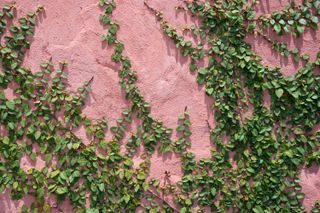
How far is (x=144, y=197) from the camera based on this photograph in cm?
297

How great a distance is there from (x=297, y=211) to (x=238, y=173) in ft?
1.47

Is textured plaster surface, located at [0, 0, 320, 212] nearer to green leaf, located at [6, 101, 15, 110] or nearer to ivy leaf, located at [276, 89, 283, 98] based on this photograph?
ivy leaf, located at [276, 89, 283, 98]

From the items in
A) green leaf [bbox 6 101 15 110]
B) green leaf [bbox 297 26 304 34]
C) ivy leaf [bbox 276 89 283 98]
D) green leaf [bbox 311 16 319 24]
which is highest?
green leaf [bbox 311 16 319 24]

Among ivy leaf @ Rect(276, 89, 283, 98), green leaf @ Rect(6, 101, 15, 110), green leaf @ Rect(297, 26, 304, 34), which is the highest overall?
green leaf @ Rect(297, 26, 304, 34)

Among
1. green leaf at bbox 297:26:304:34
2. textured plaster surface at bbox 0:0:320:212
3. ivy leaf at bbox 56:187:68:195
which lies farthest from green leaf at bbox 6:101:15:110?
green leaf at bbox 297:26:304:34

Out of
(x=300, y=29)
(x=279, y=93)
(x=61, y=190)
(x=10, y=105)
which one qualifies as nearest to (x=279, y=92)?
(x=279, y=93)

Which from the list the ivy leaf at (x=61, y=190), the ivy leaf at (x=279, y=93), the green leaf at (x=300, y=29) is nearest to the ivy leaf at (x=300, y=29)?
the green leaf at (x=300, y=29)

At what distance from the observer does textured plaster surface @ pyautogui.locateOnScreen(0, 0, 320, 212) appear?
2883mm

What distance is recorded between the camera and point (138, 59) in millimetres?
2932

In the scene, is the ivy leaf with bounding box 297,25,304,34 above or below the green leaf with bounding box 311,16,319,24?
below

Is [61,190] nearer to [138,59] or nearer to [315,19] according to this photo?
[138,59]

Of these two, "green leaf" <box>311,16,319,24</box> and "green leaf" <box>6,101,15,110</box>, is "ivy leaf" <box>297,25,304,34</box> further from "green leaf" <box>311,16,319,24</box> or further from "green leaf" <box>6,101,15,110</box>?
"green leaf" <box>6,101,15,110</box>

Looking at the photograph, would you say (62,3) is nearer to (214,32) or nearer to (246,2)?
(214,32)

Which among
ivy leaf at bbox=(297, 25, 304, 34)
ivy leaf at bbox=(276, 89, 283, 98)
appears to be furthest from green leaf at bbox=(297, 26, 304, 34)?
ivy leaf at bbox=(276, 89, 283, 98)
